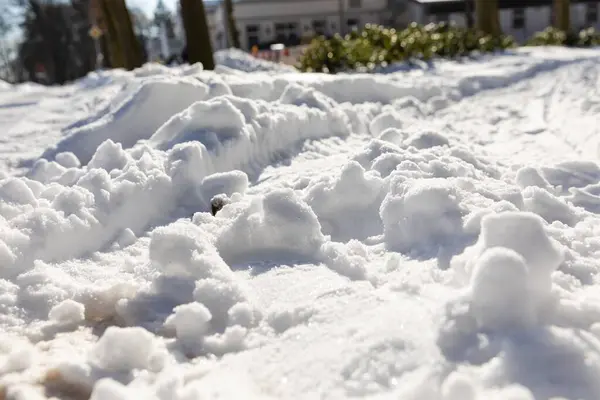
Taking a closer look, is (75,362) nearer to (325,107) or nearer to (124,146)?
(124,146)

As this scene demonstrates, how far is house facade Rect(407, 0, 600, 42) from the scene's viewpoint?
3606 cm

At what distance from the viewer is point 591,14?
36.3 meters

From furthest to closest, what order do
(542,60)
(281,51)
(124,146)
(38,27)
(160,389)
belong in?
(38,27)
(281,51)
(542,60)
(124,146)
(160,389)

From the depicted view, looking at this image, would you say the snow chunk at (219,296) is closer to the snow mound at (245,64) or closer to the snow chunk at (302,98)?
the snow chunk at (302,98)

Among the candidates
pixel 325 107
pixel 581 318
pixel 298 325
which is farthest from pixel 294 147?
pixel 581 318

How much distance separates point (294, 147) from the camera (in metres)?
4.51

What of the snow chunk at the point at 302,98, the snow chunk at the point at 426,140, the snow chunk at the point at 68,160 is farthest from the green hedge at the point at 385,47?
the snow chunk at the point at 68,160

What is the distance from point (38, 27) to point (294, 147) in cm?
3732

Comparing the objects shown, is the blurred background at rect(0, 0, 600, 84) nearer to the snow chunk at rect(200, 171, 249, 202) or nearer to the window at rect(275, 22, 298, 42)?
the window at rect(275, 22, 298, 42)

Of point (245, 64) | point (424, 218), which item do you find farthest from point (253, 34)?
point (424, 218)

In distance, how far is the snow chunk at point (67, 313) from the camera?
6.79ft

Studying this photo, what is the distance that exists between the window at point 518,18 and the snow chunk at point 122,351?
129ft

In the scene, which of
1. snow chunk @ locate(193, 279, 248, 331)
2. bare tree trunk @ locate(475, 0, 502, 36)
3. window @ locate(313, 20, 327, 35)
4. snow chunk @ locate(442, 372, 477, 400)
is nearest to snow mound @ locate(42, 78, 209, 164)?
snow chunk @ locate(193, 279, 248, 331)

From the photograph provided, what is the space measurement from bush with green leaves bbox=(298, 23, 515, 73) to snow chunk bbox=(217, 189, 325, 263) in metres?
7.99
